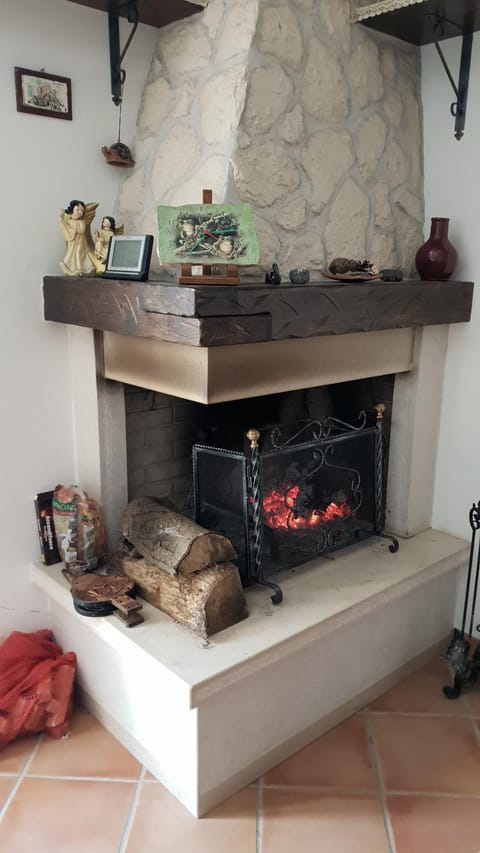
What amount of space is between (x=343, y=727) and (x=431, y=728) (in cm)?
27

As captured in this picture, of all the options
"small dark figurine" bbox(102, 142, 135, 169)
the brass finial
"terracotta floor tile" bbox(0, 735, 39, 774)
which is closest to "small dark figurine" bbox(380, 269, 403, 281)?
the brass finial

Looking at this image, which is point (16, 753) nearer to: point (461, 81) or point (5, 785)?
point (5, 785)

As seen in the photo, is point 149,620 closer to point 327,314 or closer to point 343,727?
point 343,727

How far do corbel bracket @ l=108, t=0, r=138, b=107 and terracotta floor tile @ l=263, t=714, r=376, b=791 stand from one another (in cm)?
204

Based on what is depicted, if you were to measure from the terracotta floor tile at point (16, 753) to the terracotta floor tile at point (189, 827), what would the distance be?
1.24 ft

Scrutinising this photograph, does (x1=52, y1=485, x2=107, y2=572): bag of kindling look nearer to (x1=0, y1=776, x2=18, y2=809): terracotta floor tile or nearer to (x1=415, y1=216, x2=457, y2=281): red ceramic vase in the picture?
(x1=0, y1=776, x2=18, y2=809): terracotta floor tile

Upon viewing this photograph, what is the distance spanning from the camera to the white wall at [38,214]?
1832 mm

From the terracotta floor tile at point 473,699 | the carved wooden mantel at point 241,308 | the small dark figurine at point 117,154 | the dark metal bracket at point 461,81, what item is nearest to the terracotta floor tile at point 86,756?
the terracotta floor tile at point 473,699

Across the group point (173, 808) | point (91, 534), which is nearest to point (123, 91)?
point (91, 534)

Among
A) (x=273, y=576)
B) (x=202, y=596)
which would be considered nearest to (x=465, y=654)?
(x=273, y=576)

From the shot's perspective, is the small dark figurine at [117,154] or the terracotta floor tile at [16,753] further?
the small dark figurine at [117,154]

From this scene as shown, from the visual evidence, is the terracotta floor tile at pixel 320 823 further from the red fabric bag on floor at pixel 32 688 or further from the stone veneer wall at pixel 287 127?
the stone veneer wall at pixel 287 127

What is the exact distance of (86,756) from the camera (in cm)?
186

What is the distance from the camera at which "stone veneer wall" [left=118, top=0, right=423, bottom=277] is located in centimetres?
176
